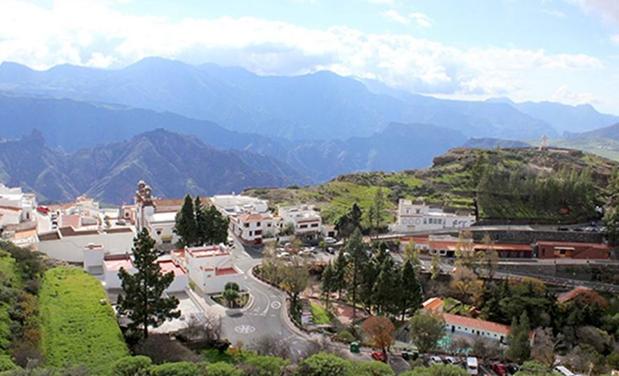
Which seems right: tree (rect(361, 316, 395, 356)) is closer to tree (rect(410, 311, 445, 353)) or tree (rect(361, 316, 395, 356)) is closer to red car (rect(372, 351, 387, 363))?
red car (rect(372, 351, 387, 363))

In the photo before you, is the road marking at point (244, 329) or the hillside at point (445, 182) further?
the hillside at point (445, 182)

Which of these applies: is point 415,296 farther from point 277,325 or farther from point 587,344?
point 587,344

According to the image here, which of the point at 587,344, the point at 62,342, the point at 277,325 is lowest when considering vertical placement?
the point at 587,344

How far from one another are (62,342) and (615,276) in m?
53.5

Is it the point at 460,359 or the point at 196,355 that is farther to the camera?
the point at 460,359

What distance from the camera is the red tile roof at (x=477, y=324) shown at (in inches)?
1832

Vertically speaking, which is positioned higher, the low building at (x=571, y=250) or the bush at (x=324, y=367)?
the bush at (x=324, y=367)

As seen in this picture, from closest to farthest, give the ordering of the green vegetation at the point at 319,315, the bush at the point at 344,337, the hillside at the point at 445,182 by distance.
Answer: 1. the bush at the point at 344,337
2. the green vegetation at the point at 319,315
3. the hillside at the point at 445,182

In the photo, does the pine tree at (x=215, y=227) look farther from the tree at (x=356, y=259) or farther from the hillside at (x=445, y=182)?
the hillside at (x=445, y=182)

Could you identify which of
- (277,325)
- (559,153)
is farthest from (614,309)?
(559,153)

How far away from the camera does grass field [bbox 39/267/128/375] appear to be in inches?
1117

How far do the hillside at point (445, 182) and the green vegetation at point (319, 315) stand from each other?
2419 cm

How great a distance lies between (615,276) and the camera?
2302 inches

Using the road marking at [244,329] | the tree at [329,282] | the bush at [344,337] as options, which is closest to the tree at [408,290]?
the tree at [329,282]
